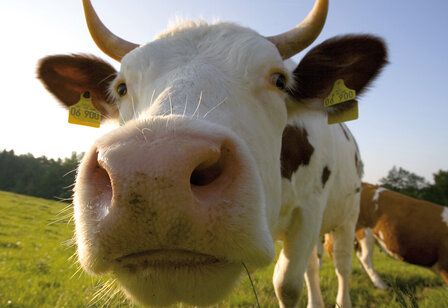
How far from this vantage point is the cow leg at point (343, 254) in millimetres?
5548

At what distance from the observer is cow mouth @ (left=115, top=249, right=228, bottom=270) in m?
1.42

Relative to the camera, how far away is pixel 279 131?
2771 millimetres

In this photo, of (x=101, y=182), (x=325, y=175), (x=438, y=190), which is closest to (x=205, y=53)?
(x=101, y=182)

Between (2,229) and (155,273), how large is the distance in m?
14.2

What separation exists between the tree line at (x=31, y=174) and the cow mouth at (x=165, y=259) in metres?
58.9

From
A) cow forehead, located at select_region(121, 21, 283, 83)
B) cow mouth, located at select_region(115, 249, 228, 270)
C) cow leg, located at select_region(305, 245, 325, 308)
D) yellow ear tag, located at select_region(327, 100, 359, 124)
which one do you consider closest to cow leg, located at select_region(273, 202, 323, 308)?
yellow ear tag, located at select_region(327, 100, 359, 124)

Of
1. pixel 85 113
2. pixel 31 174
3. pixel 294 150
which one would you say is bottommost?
pixel 31 174

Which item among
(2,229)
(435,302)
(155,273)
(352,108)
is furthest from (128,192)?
(2,229)

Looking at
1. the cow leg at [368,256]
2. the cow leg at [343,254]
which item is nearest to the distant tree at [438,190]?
the cow leg at [368,256]

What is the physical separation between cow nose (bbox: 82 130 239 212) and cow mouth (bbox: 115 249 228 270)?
9.4 inches

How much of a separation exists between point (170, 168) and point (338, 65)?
238 cm

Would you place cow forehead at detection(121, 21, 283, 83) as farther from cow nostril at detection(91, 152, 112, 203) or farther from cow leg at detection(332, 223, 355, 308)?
cow leg at detection(332, 223, 355, 308)

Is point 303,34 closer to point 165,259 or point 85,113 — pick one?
point 85,113

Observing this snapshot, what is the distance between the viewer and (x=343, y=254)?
5906mm
